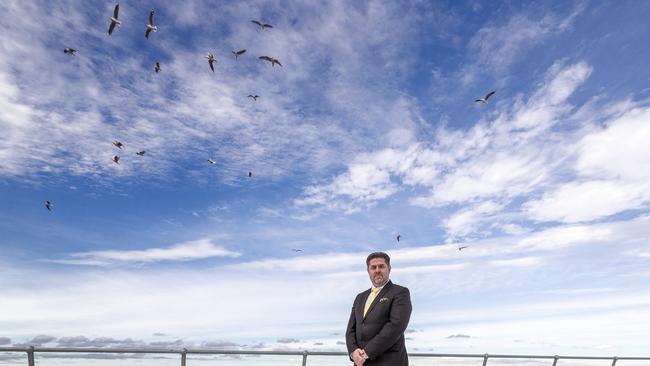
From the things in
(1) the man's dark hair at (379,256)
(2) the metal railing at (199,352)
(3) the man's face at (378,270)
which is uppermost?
(1) the man's dark hair at (379,256)

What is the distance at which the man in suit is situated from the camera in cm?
479

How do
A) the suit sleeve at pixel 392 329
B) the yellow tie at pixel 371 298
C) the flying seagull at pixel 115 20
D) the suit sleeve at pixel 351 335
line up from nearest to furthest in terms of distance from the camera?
the suit sleeve at pixel 392 329 < the yellow tie at pixel 371 298 < the suit sleeve at pixel 351 335 < the flying seagull at pixel 115 20

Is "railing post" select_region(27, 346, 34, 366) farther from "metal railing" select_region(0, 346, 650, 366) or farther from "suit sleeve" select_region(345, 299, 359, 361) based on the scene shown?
"suit sleeve" select_region(345, 299, 359, 361)

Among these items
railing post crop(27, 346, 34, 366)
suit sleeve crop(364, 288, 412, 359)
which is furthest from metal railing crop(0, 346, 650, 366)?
suit sleeve crop(364, 288, 412, 359)

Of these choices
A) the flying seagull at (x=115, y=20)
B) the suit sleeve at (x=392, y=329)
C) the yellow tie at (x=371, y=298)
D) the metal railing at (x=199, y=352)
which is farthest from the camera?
the flying seagull at (x=115, y=20)

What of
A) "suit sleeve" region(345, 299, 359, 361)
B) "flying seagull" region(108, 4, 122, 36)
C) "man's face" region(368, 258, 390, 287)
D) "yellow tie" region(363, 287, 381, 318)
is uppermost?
Result: "flying seagull" region(108, 4, 122, 36)

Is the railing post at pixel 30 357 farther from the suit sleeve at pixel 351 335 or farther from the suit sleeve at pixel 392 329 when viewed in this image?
the suit sleeve at pixel 392 329

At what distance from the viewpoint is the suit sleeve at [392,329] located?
4.76m

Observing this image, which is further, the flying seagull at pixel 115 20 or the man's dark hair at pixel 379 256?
the flying seagull at pixel 115 20

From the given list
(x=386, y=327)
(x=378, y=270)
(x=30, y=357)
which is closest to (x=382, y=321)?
(x=386, y=327)

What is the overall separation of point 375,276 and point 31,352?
6.27 m

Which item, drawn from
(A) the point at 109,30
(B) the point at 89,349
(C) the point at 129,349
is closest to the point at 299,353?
(C) the point at 129,349

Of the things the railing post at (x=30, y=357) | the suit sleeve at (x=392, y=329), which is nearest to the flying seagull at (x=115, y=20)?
the railing post at (x=30, y=357)

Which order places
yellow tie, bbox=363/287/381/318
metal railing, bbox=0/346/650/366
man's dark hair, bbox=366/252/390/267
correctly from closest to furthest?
1. man's dark hair, bbox=366/252/390/267
2. yellow tie, bbox=363/287/381/318
3. metal railing, bbox=0/346/650/366
